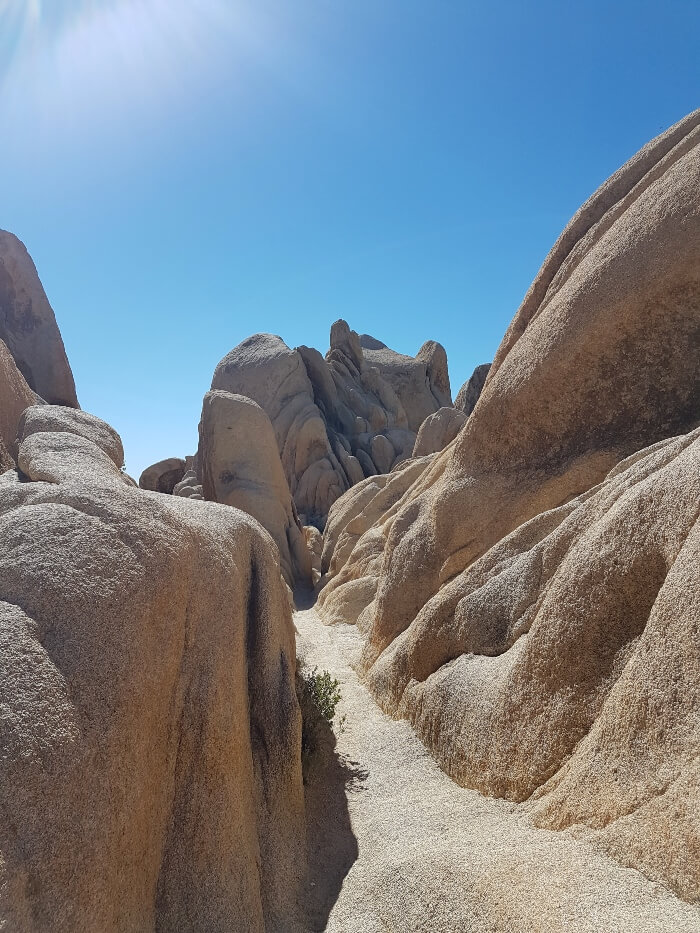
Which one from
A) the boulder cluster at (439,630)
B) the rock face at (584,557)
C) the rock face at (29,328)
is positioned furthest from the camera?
the rock face at (29,328)

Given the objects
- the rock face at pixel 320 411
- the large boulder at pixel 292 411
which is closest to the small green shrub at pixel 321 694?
the rock face at pixel 320 411

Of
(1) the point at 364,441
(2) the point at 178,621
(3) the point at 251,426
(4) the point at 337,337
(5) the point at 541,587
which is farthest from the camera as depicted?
(4) the point at 337,337

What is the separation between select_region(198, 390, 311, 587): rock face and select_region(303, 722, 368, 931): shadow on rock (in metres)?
11.3

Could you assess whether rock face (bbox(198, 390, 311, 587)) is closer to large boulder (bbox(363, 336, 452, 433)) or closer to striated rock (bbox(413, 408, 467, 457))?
striated rock (bbox(413, 408, 467, 457))

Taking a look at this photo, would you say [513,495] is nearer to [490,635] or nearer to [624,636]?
[490,635]

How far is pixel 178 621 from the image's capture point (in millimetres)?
3908

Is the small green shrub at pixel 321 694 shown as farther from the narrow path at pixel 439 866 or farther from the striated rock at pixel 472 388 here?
the striated rock at pixel 472 388

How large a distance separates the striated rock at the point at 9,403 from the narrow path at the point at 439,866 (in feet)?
13.6

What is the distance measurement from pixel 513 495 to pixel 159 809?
503 cm

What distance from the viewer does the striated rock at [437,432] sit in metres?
22.0

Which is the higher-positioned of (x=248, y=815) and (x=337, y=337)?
(x=337, y=337)

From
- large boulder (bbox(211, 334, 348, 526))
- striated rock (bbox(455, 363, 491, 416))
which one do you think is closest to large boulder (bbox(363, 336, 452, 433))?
striated rock (bbox(455, 363, 491, 416))

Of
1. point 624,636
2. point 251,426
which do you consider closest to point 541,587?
point 624,636

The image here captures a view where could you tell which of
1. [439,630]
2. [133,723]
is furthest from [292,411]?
[133,723]
